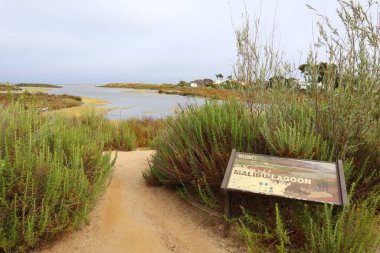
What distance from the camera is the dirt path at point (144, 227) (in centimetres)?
328

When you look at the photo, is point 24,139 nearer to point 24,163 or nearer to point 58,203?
point 24,163

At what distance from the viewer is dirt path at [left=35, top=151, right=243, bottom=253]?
3.28 m

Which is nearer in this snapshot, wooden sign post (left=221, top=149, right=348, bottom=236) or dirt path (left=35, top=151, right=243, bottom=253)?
wooden sign post (left=221, top=149, right=348, bottom=236)

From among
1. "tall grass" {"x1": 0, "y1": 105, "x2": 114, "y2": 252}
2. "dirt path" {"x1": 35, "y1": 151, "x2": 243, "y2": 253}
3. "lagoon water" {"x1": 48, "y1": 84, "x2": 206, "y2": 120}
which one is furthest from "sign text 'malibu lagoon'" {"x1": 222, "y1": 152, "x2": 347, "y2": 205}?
"lagoon water" {"x1": 48, "y1": 84, "x2": 206, "y2": 120}

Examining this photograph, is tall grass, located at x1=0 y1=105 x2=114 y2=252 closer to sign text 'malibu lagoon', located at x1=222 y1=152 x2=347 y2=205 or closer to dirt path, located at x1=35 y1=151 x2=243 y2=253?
dirt path, located at x1=35 y1=151 x2=243 y2=253

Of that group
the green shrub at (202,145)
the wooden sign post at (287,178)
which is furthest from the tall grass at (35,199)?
the wooden sign post at (287,178)

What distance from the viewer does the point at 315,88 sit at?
14.3 ft

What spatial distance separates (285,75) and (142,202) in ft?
9.47

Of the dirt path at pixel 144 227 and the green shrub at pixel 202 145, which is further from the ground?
the green shrub at pixel 202 145

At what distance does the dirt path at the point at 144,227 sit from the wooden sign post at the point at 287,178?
0.37 metres

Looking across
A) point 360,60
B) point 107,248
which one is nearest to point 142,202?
point 107,248

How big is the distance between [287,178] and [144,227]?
63.8 inches

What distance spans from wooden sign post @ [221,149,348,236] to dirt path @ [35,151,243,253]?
0.37m

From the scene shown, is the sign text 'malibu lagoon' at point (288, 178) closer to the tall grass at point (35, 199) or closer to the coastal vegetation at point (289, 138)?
the coastal vegetation at point (289, 138)
